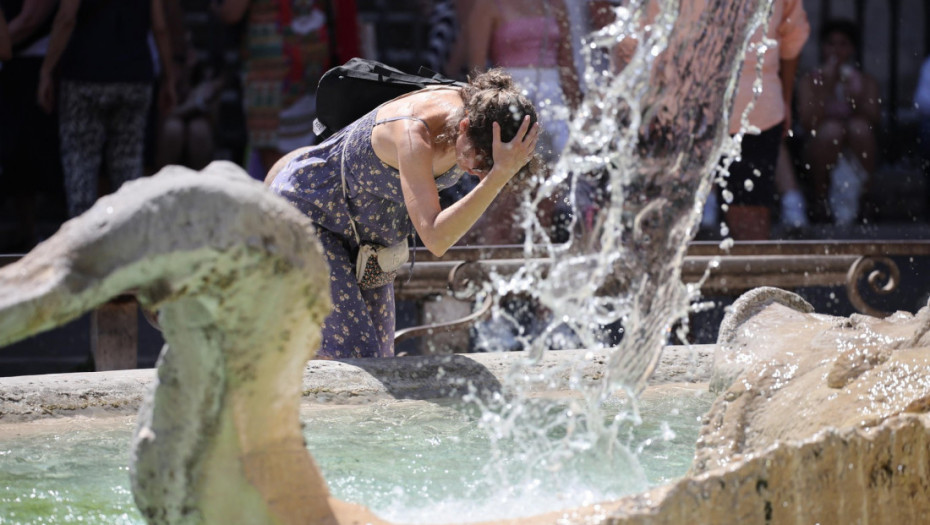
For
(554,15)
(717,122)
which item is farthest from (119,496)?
(554,15)

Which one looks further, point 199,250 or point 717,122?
point 717,122

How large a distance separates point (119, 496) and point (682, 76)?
166 centimetres

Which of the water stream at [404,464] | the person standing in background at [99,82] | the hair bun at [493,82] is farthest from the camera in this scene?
the person standing in background at [99,82]

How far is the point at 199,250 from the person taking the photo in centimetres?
150

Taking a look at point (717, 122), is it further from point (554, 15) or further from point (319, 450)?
point (554, 15)

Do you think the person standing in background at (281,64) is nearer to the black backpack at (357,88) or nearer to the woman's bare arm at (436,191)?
the black backpack at (357,88)

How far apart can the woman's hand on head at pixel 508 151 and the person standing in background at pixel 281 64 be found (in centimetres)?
313

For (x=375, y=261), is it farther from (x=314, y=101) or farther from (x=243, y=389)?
(x=314, y=101)

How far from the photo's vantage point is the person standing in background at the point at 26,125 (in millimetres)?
6051

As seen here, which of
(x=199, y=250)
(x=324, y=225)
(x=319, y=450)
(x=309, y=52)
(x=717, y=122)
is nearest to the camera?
(x=199, y=250)

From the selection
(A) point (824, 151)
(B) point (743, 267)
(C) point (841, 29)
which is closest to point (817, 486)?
(B) point (743, 267)

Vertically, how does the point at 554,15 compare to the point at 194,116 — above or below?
above

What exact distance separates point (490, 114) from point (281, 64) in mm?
3235

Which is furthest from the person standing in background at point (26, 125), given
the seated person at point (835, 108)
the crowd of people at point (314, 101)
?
the seated person at point (835, 108)
